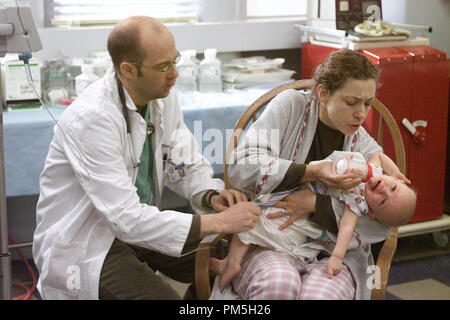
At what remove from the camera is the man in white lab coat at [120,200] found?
1.30 metres

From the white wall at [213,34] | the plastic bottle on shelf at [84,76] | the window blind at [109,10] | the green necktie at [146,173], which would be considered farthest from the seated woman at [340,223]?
the window blind at [109,10]

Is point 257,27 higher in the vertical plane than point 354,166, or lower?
higher

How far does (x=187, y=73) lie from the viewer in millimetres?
2705

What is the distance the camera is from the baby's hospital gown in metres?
1.32

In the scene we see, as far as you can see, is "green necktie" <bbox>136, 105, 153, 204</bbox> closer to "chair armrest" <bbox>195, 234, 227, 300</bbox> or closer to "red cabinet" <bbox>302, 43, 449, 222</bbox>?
"chair armrest" <bbox>195, 234, 227, 300</bbox>

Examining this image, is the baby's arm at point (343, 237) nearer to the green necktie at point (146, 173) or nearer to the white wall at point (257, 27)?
the green necktie at point (146, 173)

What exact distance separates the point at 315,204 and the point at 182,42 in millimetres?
1825

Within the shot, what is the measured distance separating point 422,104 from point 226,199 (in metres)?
1.63

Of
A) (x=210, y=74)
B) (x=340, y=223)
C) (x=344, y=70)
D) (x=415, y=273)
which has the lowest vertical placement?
(x=415, y=273)

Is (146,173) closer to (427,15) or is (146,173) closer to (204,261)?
(204,261)

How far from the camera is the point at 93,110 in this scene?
4.45 ft

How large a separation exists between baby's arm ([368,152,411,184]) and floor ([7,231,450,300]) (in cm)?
26

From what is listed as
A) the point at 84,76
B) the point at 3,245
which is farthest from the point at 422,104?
the point at 3,245

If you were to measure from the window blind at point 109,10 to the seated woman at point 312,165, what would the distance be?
A: 1.77m
